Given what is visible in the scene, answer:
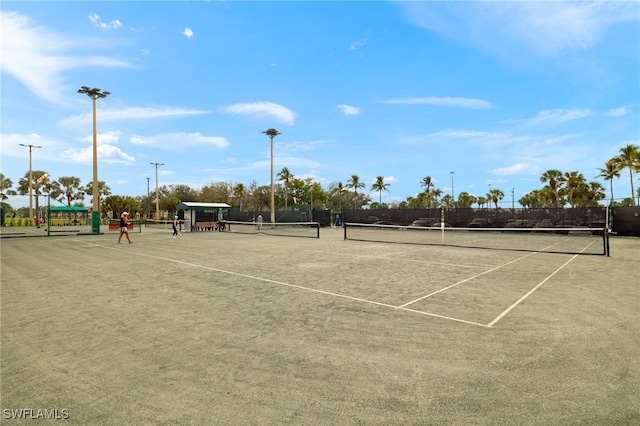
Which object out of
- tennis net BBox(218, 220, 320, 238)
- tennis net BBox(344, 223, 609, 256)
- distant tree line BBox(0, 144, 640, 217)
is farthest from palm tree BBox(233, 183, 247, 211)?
tennis net BBox(344, 223, 609, 256)

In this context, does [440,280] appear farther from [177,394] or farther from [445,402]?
[177,394]

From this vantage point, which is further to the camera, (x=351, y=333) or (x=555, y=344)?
(x=351, y=333)

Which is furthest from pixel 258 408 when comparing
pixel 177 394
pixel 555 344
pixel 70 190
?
pixel 70 190

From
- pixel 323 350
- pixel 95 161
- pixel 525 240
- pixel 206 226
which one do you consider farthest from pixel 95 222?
pixel 525 240

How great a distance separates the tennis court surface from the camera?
10.6 ft

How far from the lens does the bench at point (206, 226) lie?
3556cm

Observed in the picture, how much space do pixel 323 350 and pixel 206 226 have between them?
110ft

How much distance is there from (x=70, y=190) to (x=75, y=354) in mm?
104601

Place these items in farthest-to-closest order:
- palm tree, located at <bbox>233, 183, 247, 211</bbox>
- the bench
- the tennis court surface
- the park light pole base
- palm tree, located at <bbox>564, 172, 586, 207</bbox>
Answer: palm tree, located at <bbox>233, 183, 247, 211</bbox> < palm tree, located at <bbox>564, 172, 586, 207</bbox> < the bench < the park light pole base < the tennis court surface

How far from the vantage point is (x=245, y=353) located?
4473mm

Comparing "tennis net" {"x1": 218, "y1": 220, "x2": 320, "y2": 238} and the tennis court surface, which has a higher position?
"tennis net" {"x1": 218, "y1": 220, "x2": 320, "y2": 238}

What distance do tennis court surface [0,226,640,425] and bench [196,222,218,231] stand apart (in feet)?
86.5

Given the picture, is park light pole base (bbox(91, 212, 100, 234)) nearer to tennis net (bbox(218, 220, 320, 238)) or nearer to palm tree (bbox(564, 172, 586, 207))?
tennis net (bbox(218, 220, 320, 238))

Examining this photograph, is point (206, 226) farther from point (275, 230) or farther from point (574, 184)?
point (574, 184)
